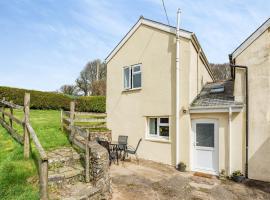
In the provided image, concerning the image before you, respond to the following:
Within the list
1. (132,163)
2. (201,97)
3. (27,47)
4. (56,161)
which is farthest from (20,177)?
(27,47)

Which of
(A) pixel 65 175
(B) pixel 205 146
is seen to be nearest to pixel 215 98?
(B) pixel 205 146

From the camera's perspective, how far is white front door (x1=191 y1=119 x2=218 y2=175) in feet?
32.6

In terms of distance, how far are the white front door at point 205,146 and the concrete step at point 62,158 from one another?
560 centimetres

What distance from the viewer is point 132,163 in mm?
11281

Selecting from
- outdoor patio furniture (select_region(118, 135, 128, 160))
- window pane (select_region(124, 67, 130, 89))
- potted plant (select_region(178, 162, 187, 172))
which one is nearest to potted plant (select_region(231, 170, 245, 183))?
potted plant (select_region(178, 162, 187, 172))

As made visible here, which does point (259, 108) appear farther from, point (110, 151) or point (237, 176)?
point (110, 151)

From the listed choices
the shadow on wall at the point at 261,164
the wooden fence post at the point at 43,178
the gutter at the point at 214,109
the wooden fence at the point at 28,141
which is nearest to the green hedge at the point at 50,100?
the wooden fence at the point at 28,141

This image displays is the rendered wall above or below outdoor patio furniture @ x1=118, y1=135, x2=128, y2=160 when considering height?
above

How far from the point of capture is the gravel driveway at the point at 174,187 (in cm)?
710

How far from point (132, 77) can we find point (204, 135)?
17.7 feet

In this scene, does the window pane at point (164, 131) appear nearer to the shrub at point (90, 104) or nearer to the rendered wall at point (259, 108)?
the rendered wall at point (259, 108)

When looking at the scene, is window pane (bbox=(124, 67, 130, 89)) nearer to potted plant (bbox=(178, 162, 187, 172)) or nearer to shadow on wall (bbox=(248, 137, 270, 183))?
potted plant (bbox=(178, 162, 187, 172))

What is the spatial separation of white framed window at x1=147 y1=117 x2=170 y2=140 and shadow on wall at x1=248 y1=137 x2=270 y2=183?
13.0 ft

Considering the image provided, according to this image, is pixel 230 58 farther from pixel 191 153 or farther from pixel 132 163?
pixel 132 163
